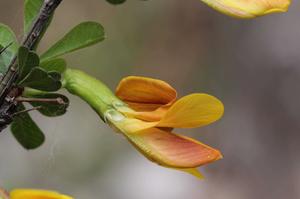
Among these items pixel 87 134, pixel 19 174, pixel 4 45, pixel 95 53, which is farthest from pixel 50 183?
pixel 4 45

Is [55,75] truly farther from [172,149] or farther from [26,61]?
[172,149]

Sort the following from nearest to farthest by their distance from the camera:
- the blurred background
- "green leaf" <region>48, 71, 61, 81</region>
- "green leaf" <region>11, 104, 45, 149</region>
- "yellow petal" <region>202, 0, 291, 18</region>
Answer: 1. "yellow petal" <region>202, 0, 291, 18</region>
2. "green leaf" <region>48, 71, 61, 81</region>
3. "green leaf" <region>11, 104, 45, 149</region>
4. the blurred background

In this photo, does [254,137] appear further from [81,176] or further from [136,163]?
[81,176]

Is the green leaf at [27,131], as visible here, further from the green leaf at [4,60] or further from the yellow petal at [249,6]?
the yellow petal at [249,6]

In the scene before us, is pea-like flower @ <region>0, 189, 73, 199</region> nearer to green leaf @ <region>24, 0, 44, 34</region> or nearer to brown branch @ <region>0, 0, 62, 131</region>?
brown branch @ <region>0, 0, 62, 131</region>

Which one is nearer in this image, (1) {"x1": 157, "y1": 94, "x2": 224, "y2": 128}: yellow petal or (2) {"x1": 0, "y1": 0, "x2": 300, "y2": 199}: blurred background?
(1) {"x1": 157, "y1": 94, "x2": 224, "y2": 128}: yellow petal

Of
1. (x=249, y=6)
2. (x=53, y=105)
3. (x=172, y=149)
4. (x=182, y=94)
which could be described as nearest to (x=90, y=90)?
(x=53, y=105)

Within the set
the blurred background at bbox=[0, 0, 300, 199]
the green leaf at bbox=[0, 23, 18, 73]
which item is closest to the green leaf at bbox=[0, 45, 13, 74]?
the green leaf at bbox=[0, 23, 18, 73]
